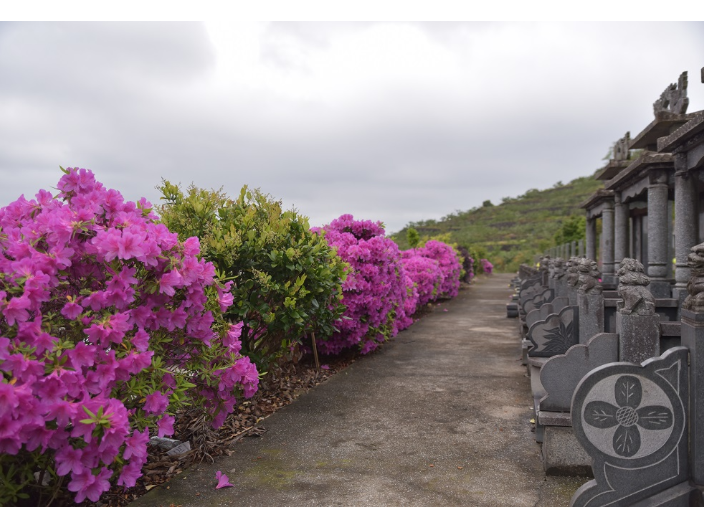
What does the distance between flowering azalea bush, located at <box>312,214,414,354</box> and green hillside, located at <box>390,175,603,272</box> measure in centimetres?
3465

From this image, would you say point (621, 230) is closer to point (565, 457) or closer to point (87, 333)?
point (565, 457)

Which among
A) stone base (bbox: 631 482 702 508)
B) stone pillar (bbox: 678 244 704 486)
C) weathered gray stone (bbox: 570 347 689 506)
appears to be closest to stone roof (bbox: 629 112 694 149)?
stone pillar (bbox: 678 244 704 486)

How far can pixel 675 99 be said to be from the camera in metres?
8.21

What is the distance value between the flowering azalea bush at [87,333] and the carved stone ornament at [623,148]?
10.8 m

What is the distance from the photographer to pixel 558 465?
376 cm

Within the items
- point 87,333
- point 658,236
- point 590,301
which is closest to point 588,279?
point 590,301

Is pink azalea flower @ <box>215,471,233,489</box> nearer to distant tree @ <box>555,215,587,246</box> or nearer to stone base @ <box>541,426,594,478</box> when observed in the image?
stone base @ <box>541,426,594,478</box>

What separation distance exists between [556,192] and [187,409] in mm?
84762

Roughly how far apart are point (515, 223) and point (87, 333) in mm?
68711

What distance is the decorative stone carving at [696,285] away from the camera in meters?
2.96

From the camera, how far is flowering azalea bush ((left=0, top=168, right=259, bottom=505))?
2742 mm

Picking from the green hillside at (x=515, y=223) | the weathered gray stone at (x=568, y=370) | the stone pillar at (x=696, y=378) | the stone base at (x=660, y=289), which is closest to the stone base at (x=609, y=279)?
the stone base at (x=660, y=289)

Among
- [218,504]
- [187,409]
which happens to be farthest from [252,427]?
[218,504]

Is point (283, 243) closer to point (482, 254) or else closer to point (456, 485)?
point (456, 485)
